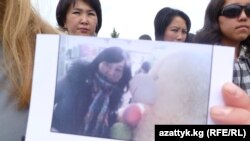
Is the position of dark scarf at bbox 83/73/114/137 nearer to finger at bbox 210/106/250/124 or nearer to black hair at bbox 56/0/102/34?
finger at bbox 210/106/250/124

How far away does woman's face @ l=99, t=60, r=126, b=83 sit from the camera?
664mm

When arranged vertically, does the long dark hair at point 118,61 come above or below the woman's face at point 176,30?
below

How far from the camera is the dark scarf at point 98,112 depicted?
66 cm

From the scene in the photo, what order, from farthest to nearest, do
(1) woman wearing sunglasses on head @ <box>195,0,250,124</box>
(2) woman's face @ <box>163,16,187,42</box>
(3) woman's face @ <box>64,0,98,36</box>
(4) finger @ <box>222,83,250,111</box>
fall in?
1. (2) woman's face @ <box>163,16,187,42</box>
2. (3) woman's face @ <box>64,0,98,36</box>
3. (1) woman wearing sunglasses on head @ <box>195,0,250,124</box>
4. (4) finger @ <box>222,83,250,111</box>

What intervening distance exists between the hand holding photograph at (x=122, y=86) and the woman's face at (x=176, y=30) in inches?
53.7

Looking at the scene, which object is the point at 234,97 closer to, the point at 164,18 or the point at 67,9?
the point at 67,9

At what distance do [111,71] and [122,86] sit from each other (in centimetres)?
3

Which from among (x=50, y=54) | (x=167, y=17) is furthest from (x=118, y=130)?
(x=167, y=17)

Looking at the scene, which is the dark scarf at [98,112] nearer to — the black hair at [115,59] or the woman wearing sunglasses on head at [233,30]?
the black hair at [115,59]

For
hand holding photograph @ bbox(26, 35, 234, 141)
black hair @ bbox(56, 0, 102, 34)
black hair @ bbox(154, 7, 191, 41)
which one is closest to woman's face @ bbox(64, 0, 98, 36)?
black hair @ bbox(56, 0, 102, 34)

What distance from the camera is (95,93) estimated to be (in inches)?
26.1

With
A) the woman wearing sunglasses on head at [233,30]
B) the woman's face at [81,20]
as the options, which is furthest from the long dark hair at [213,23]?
the woman's face at [81,20]

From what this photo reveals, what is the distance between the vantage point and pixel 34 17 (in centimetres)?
83

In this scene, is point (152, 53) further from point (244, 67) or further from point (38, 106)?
point (244, 67)
